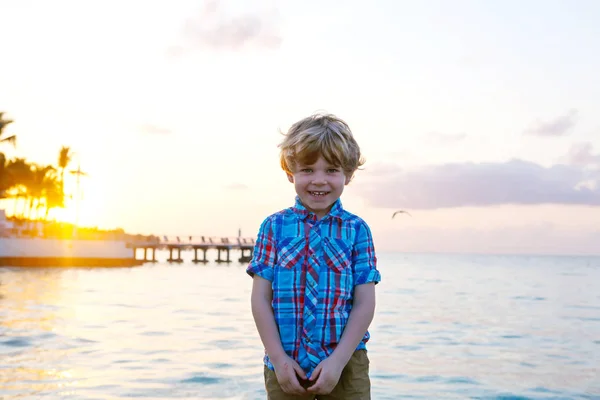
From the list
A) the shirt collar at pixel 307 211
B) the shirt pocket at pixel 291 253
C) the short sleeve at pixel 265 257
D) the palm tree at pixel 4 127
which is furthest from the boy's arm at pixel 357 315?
the palm tree at pixel 4 127

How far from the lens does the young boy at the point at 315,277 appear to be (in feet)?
8.66

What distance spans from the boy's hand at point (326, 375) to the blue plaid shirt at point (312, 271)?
0.06 metres

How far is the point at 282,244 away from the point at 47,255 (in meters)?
57.8

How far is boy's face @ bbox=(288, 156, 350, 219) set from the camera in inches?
108

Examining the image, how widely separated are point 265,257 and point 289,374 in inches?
18.1

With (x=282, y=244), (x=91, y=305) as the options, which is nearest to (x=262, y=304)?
(x=282, y=244)

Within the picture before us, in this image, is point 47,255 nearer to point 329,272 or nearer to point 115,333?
point 115,333

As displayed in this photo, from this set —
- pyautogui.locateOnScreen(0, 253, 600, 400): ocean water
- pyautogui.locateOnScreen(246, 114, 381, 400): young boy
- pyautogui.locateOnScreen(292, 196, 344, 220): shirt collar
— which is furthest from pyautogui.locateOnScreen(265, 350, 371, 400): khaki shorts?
pyautogui.locateOnScreen(0, 253, 600, 400): ocean water

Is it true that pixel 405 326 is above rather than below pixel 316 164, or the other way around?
below

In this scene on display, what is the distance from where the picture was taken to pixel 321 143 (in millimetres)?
2709

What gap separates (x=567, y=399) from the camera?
35.5 ft

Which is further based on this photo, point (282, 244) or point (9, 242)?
point (9, 242)

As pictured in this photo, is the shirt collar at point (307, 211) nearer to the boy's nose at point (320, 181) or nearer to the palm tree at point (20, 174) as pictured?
the boy's nose at point (320, 181)

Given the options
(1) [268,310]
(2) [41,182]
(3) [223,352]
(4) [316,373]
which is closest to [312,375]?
(4) [316,373]
